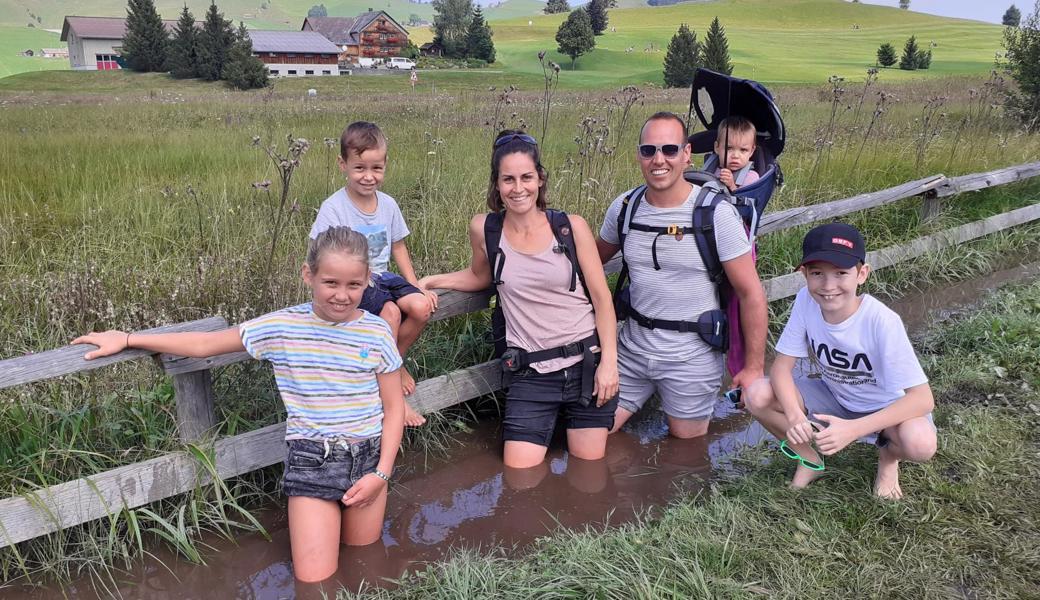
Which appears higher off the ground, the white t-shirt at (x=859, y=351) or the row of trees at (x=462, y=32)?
the row of trees at (x=462, y=32)

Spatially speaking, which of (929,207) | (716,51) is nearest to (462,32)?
(716,51)

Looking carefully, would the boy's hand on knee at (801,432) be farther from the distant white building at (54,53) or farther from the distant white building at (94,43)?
the distant white building at (54,53)

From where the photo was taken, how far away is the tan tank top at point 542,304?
3.60m

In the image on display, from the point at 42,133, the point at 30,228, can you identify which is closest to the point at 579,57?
the point at 42,133

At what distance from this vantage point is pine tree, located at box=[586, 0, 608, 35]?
83.6 meters

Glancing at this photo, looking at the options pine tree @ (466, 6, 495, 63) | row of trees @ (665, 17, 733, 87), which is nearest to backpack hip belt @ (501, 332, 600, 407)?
row of trees @ (665, 17, 733, 87)

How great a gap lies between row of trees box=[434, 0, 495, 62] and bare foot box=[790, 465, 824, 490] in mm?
62935

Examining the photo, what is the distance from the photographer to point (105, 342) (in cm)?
261

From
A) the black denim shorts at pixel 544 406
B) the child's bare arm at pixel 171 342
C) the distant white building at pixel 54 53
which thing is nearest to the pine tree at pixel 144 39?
the distant white building at pixel 54 53

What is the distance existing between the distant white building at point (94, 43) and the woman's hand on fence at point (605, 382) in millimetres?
87672

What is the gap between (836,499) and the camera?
3.10m

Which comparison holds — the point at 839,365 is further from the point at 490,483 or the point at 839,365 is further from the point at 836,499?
the point at 490,483

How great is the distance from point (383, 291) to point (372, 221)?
0.40 metres

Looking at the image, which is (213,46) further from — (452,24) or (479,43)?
(452,24)
